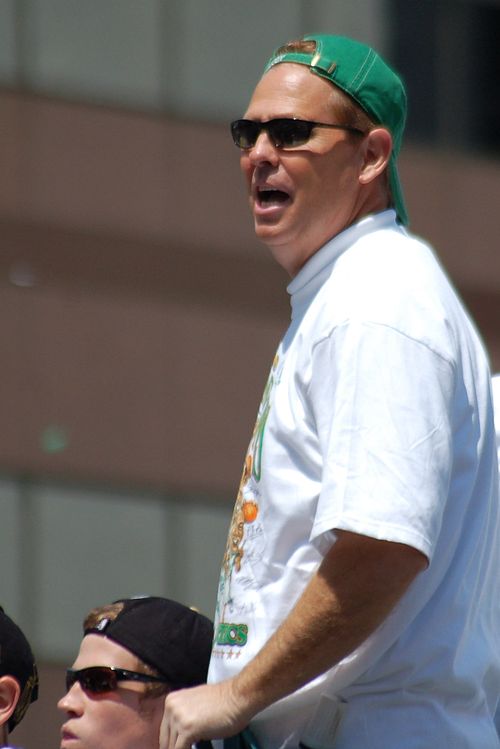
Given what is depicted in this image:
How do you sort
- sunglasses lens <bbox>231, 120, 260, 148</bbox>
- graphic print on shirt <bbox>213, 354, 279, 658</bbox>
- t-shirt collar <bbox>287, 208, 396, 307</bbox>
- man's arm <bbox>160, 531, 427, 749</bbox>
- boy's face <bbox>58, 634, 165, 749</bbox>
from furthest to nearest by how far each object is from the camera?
boy's face <bbox>58, 634, 165, 749</bbox>
sunglasses lens <bbox>231, 120, 260, 148</bbox>
t-shirt collar <bbox>287, 208, 396, 307</bbox>
graphic print on shirt <bbox>213, 354, 279, 658</bbox>
man's arm <bbox>160, 531, 427, 749</bbox>

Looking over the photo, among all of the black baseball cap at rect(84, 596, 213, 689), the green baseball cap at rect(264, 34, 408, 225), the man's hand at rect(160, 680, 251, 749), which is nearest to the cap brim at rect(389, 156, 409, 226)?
the green baseball cap at rect(264, 34, 408, 225)

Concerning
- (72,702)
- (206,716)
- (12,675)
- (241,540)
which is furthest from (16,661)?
(206,716)

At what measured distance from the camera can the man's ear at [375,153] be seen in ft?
10.3

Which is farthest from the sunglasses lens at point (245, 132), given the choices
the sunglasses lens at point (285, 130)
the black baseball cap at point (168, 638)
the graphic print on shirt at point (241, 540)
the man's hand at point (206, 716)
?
the black baseball cap at point (168, 638)

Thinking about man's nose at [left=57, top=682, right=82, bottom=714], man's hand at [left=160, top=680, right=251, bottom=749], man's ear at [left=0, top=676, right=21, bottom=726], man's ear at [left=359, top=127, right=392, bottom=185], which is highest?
man's ear at [left=359, top=127, right=392, bottom=185]

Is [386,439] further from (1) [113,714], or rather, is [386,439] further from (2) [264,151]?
(1) [113,714]

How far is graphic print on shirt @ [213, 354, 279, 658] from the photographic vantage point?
2918 mm

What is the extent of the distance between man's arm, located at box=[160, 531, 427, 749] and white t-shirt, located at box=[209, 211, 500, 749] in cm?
4

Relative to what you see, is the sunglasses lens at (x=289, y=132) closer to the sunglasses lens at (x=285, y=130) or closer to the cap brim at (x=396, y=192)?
the sunglasses lens at (x=285, y=130)

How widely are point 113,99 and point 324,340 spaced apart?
11207mm

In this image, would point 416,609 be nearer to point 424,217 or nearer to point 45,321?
point 45,321

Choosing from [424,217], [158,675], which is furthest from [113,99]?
[158,675]

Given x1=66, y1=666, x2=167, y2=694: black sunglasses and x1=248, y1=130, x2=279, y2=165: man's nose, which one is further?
x1=66, y1=666, x2=167, y2=694: black sunglasses

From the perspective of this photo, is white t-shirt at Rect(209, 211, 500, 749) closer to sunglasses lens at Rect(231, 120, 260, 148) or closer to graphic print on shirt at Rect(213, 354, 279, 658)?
graphic print on shirt at Rect(213, 354, 279, 658)
